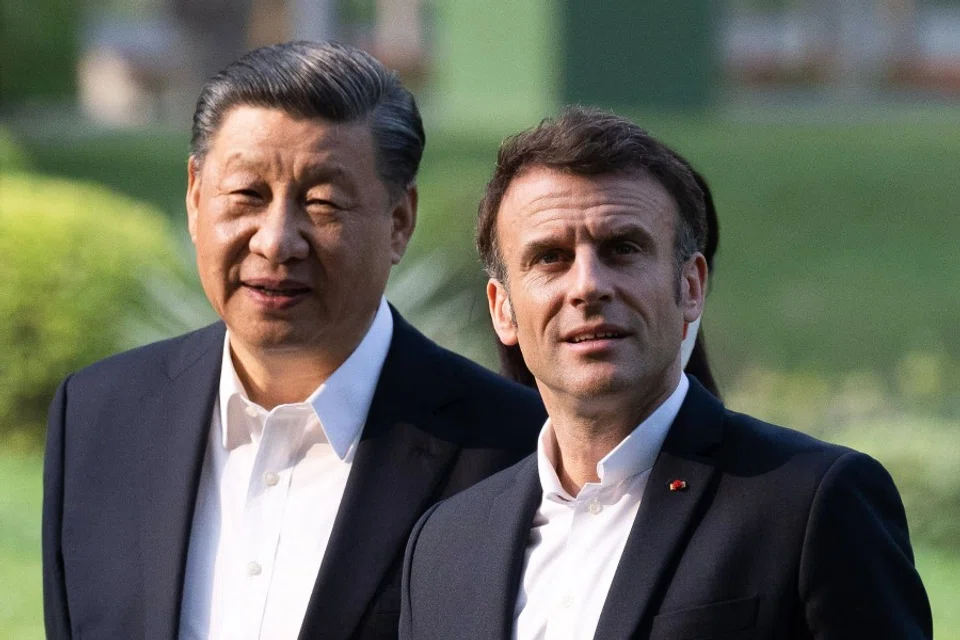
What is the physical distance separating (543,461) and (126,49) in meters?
30.6

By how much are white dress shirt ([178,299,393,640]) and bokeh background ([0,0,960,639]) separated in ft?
12.9

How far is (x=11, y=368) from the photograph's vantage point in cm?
988

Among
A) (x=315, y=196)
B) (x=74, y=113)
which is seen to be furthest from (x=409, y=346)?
(x=74, y=113)

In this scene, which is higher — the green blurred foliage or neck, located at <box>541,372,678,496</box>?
neck, located at <box>541,372,678,496</box>

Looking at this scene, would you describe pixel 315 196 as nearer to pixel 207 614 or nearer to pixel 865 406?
pixel 207 614

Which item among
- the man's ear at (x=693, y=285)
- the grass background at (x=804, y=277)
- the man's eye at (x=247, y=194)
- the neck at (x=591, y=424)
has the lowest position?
the grass background at (x=804, y=277)

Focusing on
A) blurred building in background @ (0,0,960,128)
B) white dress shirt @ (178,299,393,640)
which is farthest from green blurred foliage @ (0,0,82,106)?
white dress shirt @ (178,299,393,640)

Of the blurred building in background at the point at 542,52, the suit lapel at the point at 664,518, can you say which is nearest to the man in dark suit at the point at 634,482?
the suit lapel at the point at 664,518

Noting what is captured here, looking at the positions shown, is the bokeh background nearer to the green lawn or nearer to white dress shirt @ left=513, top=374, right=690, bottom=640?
the green lawn

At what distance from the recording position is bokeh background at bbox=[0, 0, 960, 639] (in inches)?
336

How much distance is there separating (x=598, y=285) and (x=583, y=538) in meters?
0.43

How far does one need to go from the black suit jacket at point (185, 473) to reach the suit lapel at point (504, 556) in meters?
0.36

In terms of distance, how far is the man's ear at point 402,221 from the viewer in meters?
3.47

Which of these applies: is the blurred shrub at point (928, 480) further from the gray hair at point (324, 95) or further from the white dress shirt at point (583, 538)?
the white dress shirt at point (583, 538)
